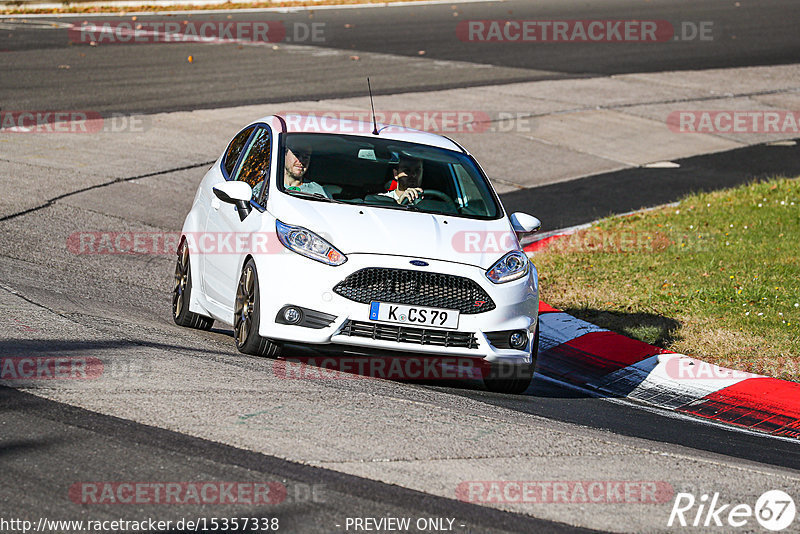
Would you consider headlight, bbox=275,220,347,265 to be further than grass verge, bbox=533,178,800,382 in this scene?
No

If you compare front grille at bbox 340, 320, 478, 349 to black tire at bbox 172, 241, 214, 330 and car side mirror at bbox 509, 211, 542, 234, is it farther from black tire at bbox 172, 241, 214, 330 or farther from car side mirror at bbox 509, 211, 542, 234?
black tire at bbox 172, 241, 214, 330

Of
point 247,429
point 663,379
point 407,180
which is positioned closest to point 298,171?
point 407,180

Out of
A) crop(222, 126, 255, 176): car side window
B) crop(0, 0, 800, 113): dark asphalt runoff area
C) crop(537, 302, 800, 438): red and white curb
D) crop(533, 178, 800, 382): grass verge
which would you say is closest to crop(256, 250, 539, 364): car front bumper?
crop(537, 302, 800, 438): red and white curb

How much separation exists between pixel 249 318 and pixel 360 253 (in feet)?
3.04

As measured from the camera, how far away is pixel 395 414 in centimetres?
621

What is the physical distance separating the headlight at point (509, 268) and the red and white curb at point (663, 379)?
131cm

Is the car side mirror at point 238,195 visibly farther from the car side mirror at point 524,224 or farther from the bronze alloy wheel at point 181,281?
the car side mirror at point 524,224

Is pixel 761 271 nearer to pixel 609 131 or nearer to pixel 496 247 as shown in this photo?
pixel 496 247

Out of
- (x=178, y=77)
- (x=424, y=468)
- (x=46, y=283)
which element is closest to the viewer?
(x=424, y=468)

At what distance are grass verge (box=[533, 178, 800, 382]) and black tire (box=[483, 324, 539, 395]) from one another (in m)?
1.91

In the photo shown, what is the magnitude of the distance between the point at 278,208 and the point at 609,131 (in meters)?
13.1

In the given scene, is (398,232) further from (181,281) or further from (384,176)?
(181,281)


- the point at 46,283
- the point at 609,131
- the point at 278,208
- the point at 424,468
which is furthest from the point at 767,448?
the point at 609,131

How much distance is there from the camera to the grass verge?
30.2ft
